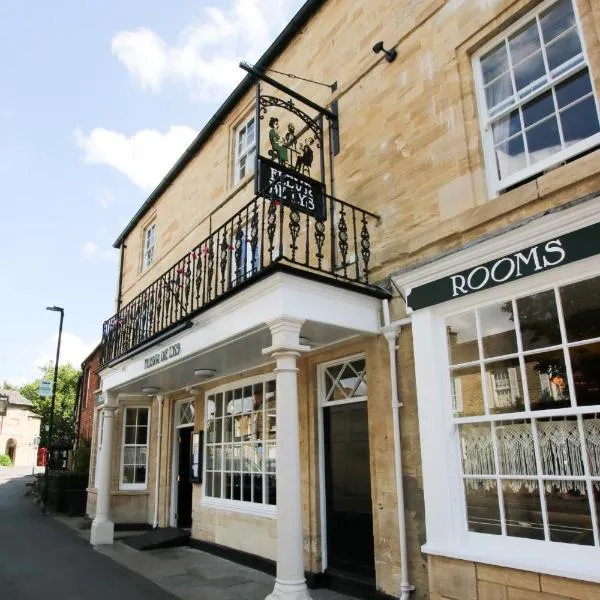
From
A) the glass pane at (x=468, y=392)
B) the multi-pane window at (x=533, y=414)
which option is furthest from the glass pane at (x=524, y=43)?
the glass pane at (x=468, y=392)

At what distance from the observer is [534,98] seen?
16.1ft

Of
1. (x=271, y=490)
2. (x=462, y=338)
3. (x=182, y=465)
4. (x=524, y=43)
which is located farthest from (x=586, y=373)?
(x=182, y=465)

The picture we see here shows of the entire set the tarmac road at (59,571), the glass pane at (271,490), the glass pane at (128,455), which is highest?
the glass pane at (128,455)

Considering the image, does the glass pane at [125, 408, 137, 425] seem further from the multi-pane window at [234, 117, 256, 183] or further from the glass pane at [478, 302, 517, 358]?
the glass pane at [478, 302, 517, 358]

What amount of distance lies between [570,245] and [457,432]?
1.96 metres

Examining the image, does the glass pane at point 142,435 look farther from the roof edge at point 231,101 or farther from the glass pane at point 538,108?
the glass pane at point 538,108

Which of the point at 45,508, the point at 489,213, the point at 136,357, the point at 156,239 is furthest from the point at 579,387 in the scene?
the point at 45,508

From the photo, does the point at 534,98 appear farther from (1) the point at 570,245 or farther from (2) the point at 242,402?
(2) the point at 242,402

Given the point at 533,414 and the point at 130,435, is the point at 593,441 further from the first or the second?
the point at 130,435

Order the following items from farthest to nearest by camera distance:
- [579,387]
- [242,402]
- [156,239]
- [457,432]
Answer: [156,239]
[242,402]
[457,432]
[579,387]

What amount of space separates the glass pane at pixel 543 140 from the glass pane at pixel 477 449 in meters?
2.60

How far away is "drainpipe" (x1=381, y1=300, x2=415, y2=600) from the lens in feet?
16.2

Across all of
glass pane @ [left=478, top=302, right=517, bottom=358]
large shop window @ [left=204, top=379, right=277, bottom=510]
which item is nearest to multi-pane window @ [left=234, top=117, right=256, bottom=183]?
large shop window @ [left=204, top=379, right=277, bottom=510]

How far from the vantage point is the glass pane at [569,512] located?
3809mm
